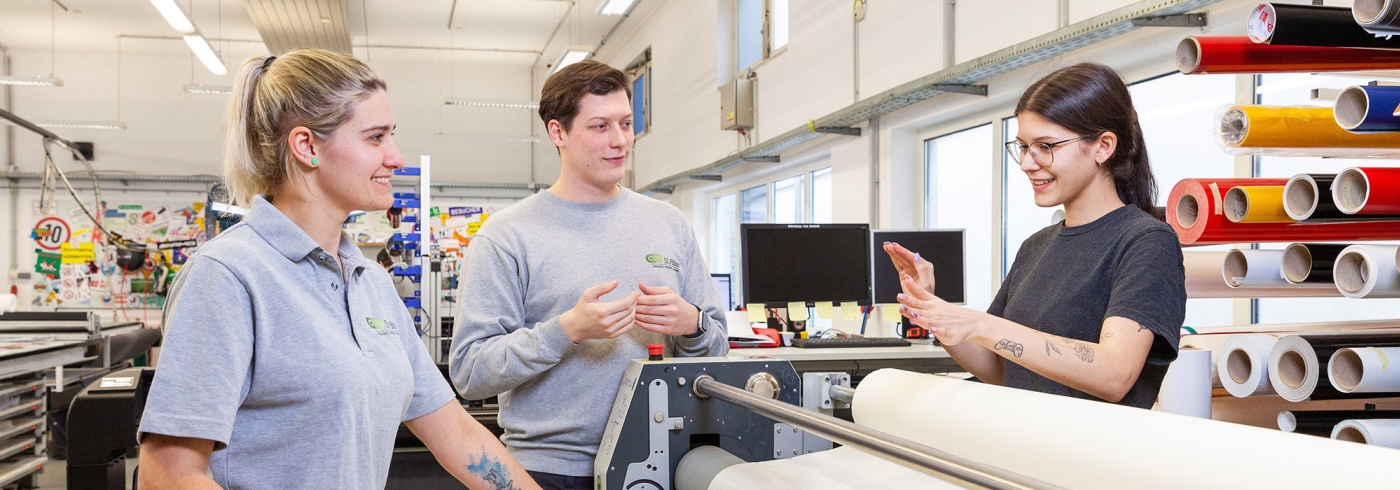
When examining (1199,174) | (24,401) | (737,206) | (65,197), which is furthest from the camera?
(65,197)

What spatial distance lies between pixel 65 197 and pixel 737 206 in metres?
7.98

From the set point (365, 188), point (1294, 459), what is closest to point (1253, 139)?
point (1294, 459)

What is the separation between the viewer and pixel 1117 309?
3.91 feet

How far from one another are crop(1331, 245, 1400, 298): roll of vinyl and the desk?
2.27m

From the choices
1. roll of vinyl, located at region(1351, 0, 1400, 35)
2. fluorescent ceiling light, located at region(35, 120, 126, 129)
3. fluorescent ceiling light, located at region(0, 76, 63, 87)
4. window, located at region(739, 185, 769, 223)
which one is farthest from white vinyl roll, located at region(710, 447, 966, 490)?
fluorescent ceiling light, located at region(35, 120, 126, 129)

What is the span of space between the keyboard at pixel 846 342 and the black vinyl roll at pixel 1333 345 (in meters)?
2.56

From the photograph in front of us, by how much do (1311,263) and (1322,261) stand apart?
0.01m

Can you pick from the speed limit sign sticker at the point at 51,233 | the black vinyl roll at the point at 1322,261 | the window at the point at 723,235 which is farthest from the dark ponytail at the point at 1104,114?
the speed limit sign sticker at the point at 51,233

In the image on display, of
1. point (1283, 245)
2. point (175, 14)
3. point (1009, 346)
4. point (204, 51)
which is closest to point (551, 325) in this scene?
point (1009, 346)

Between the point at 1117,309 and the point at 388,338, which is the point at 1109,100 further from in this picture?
the point at 388,338

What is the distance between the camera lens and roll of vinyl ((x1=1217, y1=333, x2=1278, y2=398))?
111cm

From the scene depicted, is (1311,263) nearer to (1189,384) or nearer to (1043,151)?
(1189,384)

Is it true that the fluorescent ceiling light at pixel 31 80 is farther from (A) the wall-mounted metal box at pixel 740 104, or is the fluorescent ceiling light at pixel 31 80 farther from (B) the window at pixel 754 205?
(B) the window at pixel 754 205

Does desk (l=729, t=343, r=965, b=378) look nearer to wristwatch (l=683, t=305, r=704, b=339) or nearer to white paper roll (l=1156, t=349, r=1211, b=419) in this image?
wristwatch (l=683, t=305, r=704, b=339)
